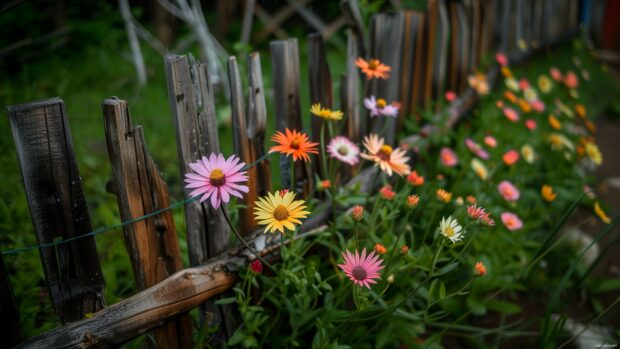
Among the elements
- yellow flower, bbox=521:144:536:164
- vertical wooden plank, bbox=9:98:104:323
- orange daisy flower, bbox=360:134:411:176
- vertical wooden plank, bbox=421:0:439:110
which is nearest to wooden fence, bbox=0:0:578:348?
vertical wooden plank, bbox=9:98:104:323

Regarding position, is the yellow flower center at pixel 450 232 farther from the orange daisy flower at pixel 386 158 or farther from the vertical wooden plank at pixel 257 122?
the vertical wooden plank at pixel 257 122

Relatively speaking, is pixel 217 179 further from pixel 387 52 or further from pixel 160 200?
pixel 387 52

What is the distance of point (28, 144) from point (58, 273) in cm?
31

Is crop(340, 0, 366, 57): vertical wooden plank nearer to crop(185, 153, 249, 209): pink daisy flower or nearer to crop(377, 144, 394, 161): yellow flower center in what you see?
crop(377, 144, 394, 161): yellow flower center

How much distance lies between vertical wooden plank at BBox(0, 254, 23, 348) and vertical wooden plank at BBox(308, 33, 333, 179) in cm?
98

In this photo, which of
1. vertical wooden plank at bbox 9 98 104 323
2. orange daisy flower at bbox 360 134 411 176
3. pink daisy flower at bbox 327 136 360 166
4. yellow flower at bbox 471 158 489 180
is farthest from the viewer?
yellow flower at bbox 471 158 489 180

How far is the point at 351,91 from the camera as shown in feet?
6.14

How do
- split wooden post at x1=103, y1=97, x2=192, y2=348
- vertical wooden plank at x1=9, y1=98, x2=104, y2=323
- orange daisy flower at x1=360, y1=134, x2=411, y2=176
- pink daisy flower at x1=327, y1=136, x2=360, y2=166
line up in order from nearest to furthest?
vertical wooden plank at x1=9, y1=98, x2=104, y2=323, split wooden post at x1=103, y1=97, x2=192, y2=348, orange daisy flower at x1=360, y1=134, x2=411, y2=176, pink daisy flower at x1=327, y1=136, x2=360, y2=166

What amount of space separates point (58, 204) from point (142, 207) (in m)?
0.19

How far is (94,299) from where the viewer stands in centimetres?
116

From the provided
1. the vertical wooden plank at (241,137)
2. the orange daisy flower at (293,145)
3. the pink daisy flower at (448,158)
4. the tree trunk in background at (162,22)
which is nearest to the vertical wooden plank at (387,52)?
the pink daisy flower at (448,158)

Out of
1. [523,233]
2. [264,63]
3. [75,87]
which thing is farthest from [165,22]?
[523,233]

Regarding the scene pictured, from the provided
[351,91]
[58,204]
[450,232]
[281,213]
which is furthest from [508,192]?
[58,204]

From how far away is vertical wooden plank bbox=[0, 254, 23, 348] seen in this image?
1034 millimetres
